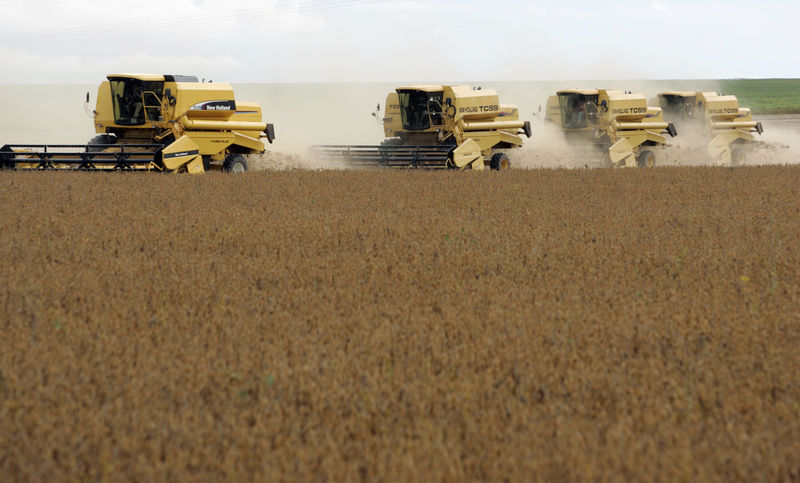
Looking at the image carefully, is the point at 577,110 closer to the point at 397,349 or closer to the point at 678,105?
the point at 678,105

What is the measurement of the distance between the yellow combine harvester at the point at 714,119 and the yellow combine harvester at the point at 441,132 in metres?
7.95

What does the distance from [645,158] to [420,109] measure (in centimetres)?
761

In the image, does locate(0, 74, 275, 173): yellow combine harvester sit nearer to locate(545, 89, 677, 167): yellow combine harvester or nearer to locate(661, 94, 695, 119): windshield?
locate(545, 89, 677, 167): yellow combine harvester

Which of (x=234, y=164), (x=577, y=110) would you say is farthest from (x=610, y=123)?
(x=234, y=164)

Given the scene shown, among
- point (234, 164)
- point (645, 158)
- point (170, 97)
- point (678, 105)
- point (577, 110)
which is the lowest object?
point (234, 164)

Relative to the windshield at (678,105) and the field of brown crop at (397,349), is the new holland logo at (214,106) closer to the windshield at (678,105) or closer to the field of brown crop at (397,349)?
the field of brown crop at (397,349)

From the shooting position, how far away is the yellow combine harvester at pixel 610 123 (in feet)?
75.7

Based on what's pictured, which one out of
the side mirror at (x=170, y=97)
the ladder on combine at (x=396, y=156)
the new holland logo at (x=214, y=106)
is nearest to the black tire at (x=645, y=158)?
the ladder on combine at (x=396, y=156)

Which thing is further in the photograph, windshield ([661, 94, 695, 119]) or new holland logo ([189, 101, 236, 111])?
windshield ([661, 94, 695, 119])

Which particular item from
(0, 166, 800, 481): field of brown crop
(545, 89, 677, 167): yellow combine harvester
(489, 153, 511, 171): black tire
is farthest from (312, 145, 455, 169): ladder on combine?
(0, 166, 800, 481): field of brown crop

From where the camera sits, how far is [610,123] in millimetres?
23109

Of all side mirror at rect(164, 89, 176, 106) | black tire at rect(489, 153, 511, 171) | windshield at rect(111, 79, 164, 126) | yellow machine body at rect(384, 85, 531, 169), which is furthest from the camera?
black tire at rect(489, 153, 511, 171)

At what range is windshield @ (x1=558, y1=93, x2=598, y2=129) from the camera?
2355 cm

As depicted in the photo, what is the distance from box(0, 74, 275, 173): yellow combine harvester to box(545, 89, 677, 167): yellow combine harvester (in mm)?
10399
